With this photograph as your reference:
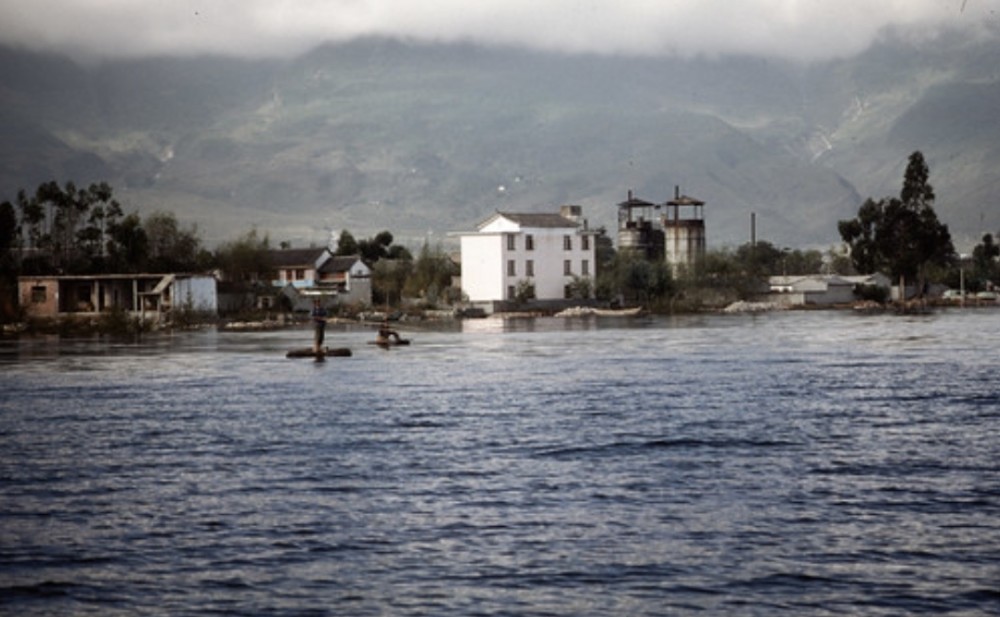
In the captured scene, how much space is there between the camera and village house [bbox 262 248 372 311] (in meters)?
146

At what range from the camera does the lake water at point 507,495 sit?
Answer: 19.4m

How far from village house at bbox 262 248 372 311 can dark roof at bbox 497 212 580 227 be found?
611 inches

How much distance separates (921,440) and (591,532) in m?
13.1

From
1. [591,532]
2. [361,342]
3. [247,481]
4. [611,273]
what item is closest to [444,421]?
[247,481]

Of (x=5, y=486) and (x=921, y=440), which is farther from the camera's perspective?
(x=921, y=440)

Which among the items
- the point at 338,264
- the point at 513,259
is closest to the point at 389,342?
the point at 513,259

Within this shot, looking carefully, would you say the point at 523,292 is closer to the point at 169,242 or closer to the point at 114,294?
the point at 169,242

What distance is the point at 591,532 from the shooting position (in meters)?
23.0

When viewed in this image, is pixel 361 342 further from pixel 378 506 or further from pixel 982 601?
pixel 982 601

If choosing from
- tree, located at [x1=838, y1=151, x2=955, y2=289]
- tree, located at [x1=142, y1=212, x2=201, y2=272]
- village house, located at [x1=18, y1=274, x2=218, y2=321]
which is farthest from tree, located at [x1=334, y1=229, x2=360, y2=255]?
tree, located at [x1=838, y1=151, x2=955, y2=289]

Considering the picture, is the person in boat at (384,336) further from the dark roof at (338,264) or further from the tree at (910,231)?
the tree at (910,231)

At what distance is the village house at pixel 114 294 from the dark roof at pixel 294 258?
100 ft

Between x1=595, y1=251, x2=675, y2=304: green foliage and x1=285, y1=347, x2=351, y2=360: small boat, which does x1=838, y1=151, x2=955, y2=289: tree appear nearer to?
x1=595, y1=251, x2=675, y2=304: green foliage

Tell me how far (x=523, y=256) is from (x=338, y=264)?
19.6m
